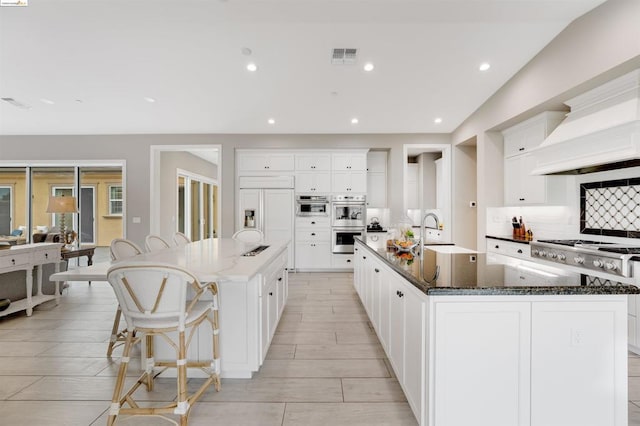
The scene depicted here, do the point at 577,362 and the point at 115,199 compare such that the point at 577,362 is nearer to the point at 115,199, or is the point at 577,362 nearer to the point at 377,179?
the point at 377,179

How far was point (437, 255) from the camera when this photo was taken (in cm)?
241

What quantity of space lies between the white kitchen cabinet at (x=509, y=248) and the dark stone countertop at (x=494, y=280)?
2.27 metres

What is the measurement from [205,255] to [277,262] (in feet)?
2.32

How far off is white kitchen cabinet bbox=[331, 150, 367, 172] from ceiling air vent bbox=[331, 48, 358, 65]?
8.13 feet

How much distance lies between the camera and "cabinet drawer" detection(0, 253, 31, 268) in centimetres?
321

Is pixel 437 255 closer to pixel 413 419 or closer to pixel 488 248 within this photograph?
pixel 413 419

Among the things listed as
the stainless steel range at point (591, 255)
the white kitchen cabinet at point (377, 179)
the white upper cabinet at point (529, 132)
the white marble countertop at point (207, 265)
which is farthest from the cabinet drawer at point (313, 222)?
the stainless steel range at point (591, 255)

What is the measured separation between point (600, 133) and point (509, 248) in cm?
187

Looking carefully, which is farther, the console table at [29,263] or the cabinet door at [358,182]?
the cabinet door at [358,182]

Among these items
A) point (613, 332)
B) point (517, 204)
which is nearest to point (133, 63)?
point (613, 332)

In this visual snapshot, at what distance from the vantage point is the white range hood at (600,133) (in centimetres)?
255

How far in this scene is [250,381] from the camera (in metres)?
2.13

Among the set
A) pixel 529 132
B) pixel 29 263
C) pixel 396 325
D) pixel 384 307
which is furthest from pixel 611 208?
pixel 29 263

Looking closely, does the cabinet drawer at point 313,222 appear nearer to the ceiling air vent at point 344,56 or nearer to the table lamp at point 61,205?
the ceiling air vent at point 344,56
